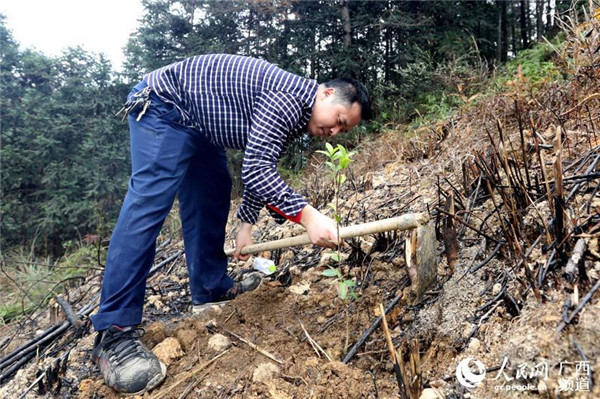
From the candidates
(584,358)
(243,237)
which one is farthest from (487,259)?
(243,237)

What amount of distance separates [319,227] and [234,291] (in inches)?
43.3

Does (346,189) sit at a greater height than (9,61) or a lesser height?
lesser

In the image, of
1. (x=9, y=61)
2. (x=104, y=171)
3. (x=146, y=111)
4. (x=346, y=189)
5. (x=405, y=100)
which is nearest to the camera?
(x=146, y=111)

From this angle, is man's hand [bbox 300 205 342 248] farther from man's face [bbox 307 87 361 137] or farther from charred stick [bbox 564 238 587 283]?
charred stick [bbox 564 238 587 283]

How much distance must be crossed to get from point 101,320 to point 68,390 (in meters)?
0.34

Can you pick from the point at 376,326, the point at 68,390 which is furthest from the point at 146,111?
the point at 376,326

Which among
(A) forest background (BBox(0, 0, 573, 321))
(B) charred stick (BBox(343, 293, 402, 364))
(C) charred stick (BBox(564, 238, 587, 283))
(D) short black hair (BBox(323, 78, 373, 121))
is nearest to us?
(C) charred stick (BBox(564, 238, 587, 283))

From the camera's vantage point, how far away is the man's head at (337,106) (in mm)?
2074

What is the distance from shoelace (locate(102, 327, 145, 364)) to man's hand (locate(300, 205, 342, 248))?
100cm

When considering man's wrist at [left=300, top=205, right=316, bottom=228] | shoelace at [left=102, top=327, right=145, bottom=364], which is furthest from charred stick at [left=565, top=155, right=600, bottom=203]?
shoelace at [left=102, top=327, right=145, bottom=364]

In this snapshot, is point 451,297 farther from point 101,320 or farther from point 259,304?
point 101,320

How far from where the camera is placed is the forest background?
36.5 feet

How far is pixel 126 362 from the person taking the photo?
1711 mm

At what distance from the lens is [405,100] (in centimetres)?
934
